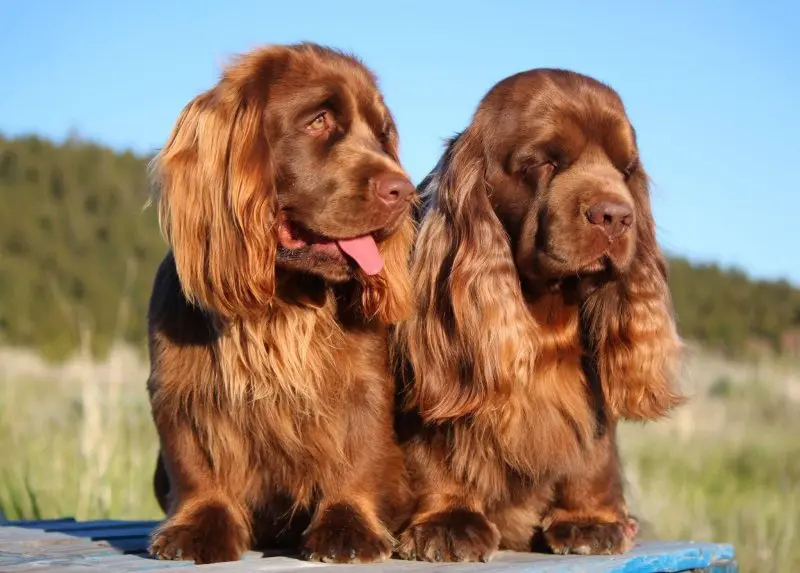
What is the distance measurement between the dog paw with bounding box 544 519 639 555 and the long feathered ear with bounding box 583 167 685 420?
0.37 m

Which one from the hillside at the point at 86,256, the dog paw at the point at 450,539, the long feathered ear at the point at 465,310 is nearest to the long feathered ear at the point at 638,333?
the long feathered ear at the point at 465,310

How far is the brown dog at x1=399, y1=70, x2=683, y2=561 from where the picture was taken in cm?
327

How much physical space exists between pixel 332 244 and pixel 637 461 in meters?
6.72

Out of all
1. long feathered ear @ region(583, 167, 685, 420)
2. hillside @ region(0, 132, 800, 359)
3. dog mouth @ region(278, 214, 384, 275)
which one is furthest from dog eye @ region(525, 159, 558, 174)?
hillside @ region(0, 132, 800, 359)

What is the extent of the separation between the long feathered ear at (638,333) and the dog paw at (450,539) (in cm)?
62

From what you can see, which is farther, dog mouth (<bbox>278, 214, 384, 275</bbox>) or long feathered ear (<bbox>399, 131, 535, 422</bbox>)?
long feathered ear (<bbox>399, 131, 535, 422</bbox>)

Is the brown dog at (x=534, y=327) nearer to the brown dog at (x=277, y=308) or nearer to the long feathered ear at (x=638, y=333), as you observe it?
the long feathered ear at (x=638, y=333)

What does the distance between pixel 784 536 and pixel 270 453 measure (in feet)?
11.9

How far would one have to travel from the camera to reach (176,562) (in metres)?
2.85

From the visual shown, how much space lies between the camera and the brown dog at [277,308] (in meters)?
3.08

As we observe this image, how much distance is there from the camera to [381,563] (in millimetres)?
2971

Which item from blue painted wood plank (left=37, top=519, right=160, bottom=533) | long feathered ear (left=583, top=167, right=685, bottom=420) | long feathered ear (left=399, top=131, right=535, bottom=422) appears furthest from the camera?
blue painted wood plank (left=37, top=519, right=160, bottom=533)

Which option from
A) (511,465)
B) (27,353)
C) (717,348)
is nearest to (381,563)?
(511,465)

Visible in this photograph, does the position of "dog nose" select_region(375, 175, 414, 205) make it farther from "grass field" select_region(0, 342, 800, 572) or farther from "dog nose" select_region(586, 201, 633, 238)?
"grass field" select_region(0, 342, 800, 572)
